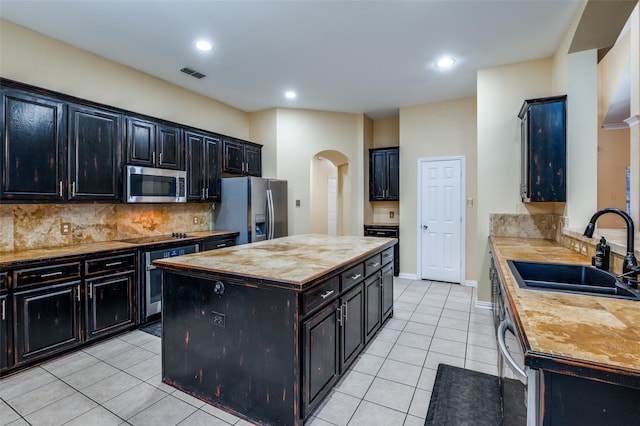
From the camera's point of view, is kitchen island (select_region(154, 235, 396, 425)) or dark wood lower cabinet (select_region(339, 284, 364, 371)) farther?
dark wood lower cabinet (select_region(339, 284, 364, 371))

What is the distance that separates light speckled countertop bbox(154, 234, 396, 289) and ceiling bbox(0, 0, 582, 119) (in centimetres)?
207

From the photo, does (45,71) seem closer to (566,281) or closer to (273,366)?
(273,366)

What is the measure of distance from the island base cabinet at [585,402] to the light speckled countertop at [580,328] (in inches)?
2.4

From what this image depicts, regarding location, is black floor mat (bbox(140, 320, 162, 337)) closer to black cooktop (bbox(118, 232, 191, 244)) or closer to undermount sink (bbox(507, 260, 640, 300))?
black cooktop (bbox(118, 232, 191, 244))

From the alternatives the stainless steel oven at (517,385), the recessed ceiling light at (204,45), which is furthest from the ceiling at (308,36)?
the stainless steel oven at (517,385)

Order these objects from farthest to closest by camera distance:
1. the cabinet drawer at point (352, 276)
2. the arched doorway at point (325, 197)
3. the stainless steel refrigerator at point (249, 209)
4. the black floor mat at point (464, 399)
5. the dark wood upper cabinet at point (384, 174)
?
the arched doorway at point (325, 197) → the dark wood upper cabinet at point (384, 174) → the stainless steel refrigerator at point (249, 209) → the cabinet drawer at point (352, 276) → the black floor mat at point (464, 399)

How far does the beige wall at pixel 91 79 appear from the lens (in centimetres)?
284

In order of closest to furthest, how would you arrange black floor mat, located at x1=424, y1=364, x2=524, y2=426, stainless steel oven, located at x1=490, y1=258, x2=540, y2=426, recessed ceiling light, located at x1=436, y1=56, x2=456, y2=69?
stainless steel oven, located at x1=490, y1=258, x2=540, y2=426
black floor mat, located at x1=424, y1=364, x2=524, y2=426
recessed ceiling light, located at x1=436, y1=56, x2=456, y2=69

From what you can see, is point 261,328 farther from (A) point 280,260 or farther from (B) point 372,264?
(B) point 372,264

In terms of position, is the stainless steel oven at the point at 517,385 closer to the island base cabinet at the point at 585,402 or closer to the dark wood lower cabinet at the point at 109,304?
the island base cabinet at the point at 585,402

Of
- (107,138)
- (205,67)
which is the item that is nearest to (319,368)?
(107,138)

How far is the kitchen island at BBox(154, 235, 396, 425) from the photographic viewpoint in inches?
68.7

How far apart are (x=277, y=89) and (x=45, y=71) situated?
258cm

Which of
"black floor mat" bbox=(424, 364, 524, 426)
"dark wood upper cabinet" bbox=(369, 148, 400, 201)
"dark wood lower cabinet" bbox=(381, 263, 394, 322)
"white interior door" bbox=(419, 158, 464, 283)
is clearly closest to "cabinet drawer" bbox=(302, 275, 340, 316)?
"black floor mat" bbox=(424, 364, 524, 426)
